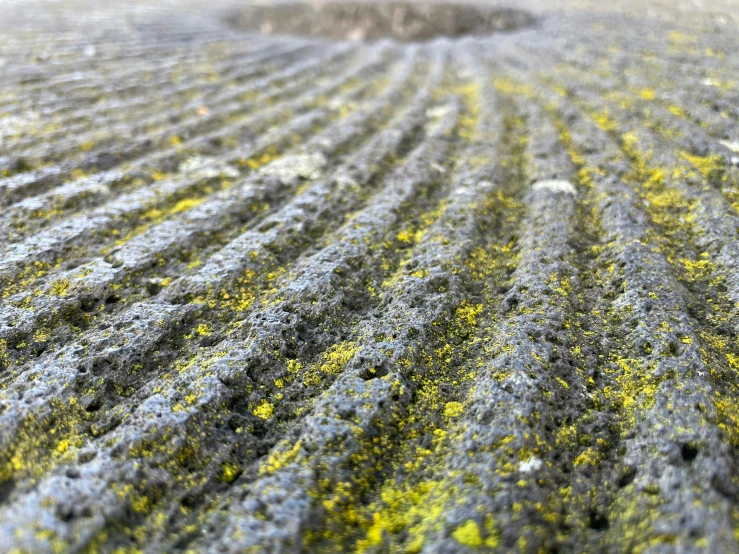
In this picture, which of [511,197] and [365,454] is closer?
[365,454]

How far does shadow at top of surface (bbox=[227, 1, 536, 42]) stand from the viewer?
547 cm

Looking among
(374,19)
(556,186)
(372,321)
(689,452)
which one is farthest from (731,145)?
(374,19)

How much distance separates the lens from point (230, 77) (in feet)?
11.0

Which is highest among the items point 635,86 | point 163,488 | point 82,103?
point 635,86

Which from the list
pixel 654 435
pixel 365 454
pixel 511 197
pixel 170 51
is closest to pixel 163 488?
pixel 365 454

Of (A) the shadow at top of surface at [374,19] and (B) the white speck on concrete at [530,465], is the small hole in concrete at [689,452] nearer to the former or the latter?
(B) the white speck on concrete at [530,465]

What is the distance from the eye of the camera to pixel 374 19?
621cm

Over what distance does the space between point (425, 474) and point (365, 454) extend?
14 cm

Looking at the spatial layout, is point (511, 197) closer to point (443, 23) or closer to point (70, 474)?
point (70, 474)

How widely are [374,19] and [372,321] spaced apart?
A: 230 inches

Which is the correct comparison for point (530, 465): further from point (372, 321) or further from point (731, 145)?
point (731, 145)

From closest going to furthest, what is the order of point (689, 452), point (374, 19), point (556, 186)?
point (689, 452)
point (556, 186)
point (374, 19)

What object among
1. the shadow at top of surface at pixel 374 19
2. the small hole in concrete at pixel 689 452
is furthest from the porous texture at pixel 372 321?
the shadow at top of surface at pixel 374 19

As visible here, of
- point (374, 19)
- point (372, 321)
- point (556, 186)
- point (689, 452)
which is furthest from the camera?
point (374, 19)
